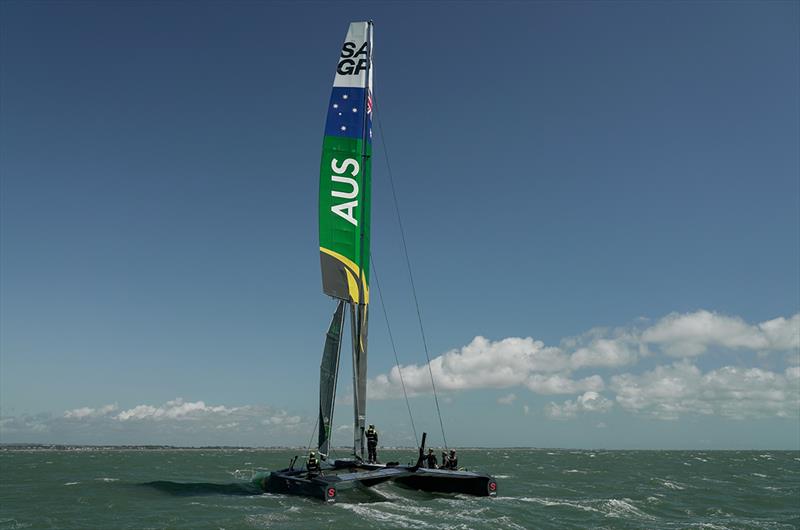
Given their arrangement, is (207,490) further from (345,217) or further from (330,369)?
(345,217)

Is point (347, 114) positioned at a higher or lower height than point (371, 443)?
higher

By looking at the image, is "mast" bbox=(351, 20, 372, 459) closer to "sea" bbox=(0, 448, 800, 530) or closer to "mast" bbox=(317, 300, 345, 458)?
"mast" bbox=(317, 300, 345, 458)

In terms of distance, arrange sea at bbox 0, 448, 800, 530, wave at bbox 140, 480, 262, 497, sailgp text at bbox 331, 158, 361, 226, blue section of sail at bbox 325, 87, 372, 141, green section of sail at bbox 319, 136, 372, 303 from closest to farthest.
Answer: sea at bbox 0, 448, 800, 530 → green section of sail at bbox 319, 136, 372, 303 → sailgp text at bbox 331, 158, 361, 226 → wave at bbox 140, 480, 262, 497 → blue section of sail at bbox 325, 87, 372, 141

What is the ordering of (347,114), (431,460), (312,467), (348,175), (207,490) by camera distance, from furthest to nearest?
(207,490) → (347,114) → (348,175) → (431,460) → (312,467)

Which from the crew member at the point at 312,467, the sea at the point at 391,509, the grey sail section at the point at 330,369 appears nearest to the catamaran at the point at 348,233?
the grey sail section at the point at 330,369

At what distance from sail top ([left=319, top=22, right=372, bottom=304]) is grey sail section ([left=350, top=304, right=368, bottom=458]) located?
631 millimetres

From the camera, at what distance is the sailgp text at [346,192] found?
2675 cm

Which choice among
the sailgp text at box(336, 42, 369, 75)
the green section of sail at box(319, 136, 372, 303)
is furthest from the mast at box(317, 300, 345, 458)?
the sailgp text at box(336, 42, 369, 75)

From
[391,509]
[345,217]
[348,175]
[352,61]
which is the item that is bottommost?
[391,509]

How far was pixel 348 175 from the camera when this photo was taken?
27.1 metres

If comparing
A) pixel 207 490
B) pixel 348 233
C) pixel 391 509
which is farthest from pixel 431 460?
pixel 207 490

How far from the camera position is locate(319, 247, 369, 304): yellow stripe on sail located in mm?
26156

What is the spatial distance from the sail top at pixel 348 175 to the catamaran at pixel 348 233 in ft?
0.13

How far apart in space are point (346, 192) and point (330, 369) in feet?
24.2
